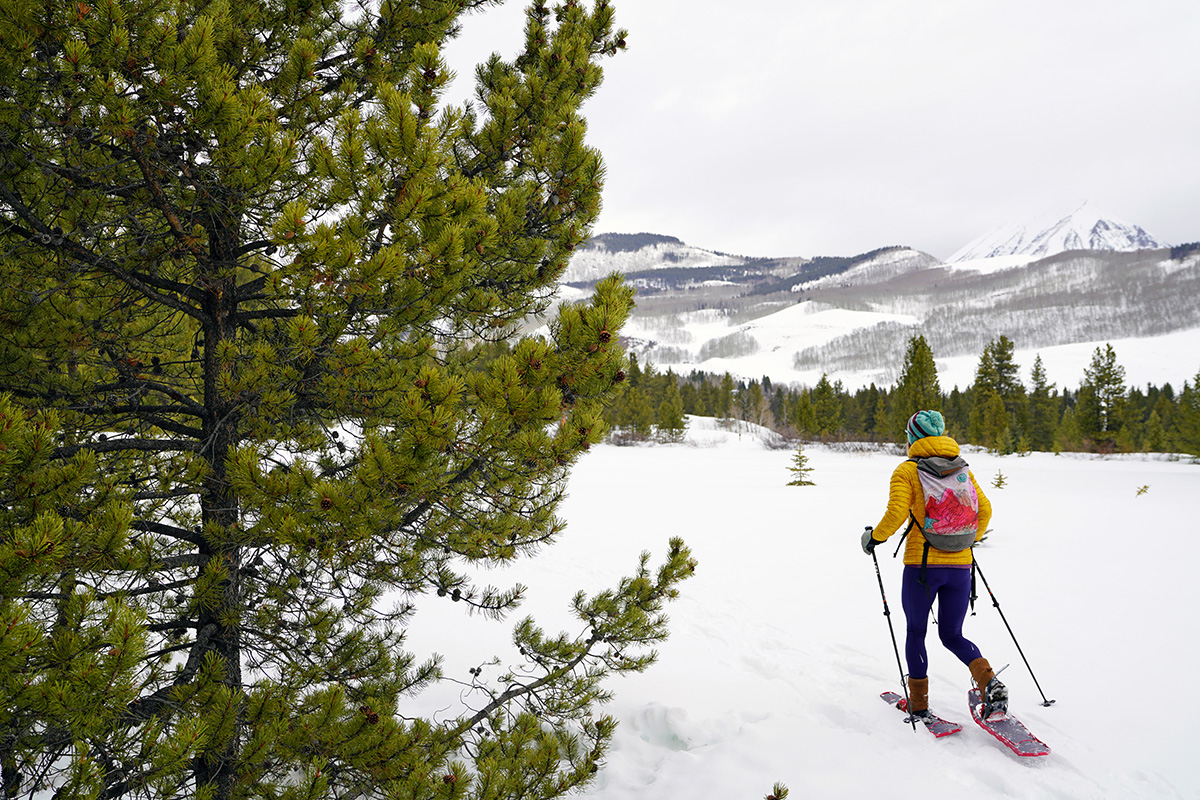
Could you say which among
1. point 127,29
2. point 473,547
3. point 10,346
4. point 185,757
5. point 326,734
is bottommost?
point 326,734

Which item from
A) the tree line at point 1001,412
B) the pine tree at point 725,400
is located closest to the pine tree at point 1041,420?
the tree line at point 1001,412

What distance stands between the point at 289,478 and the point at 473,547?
3.88 feet

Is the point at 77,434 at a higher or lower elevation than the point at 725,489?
higher

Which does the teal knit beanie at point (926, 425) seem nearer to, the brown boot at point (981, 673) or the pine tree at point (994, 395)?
the brown boot at point (981, 673)

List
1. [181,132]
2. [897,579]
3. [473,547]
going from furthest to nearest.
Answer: [897,579]
[473,547]
[181,132]

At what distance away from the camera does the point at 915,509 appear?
408 cm

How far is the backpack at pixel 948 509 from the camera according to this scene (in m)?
3.97

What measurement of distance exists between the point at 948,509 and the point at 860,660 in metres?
2.47

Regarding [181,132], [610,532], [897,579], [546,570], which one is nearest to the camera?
[181,132]

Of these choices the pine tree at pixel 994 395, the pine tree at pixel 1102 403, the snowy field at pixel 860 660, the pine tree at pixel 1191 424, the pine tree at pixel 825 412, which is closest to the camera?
the snowy field at pixel 860 660

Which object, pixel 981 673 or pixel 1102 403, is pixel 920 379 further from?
pixel 981 673

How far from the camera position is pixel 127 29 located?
85.4 inches

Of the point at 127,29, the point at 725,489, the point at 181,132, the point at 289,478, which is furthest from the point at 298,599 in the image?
the point at 725,489

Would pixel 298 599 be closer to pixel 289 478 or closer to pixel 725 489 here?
pixel 289 478
